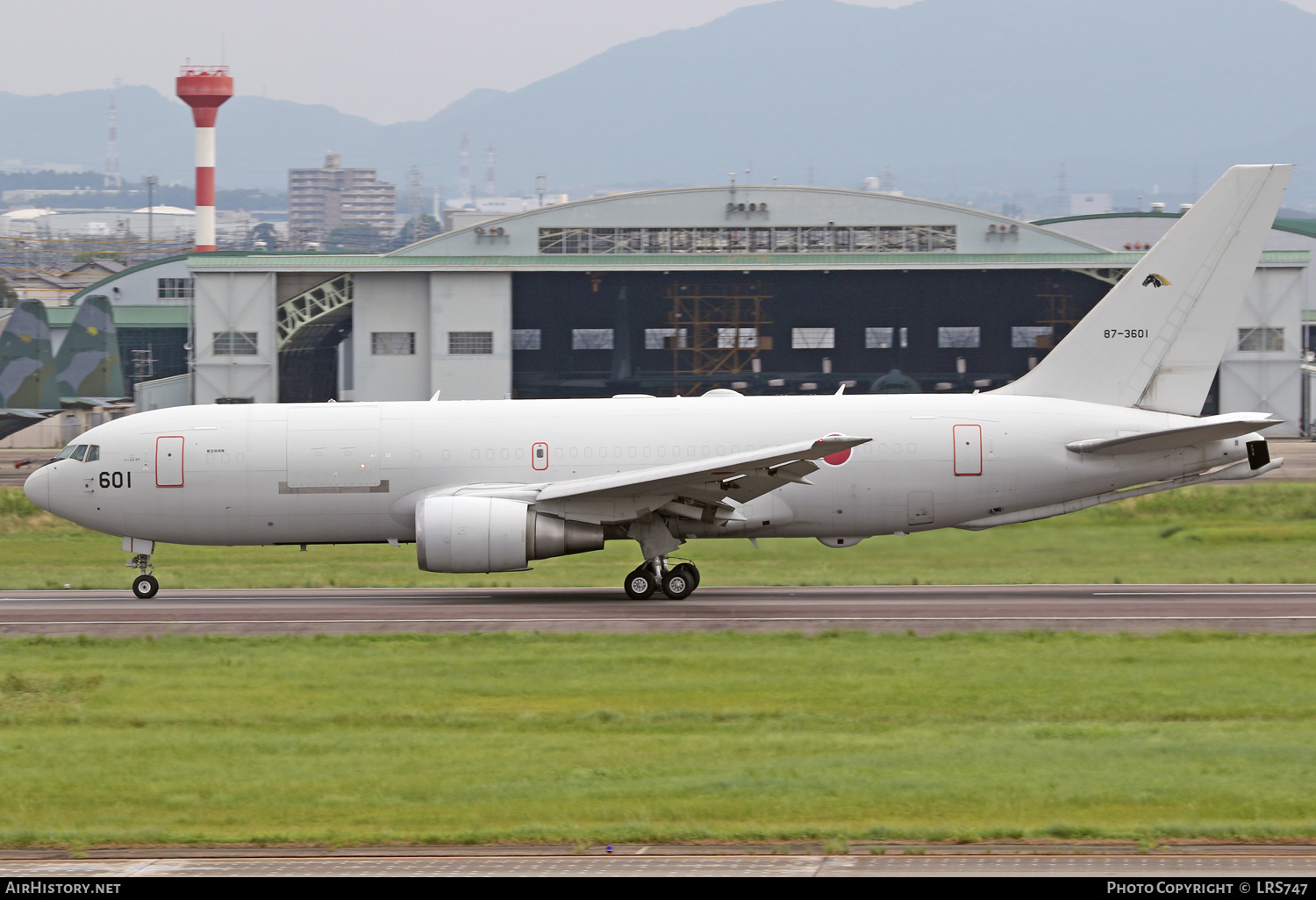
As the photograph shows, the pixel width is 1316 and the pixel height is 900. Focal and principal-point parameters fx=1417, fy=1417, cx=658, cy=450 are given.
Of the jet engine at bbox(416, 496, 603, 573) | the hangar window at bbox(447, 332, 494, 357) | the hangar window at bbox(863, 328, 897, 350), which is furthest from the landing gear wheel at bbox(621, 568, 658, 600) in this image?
the hangar window at bbox(863, 328, 897, 350)

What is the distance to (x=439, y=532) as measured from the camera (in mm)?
27125

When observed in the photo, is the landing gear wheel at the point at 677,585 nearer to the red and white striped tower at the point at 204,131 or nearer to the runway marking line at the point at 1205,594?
the runway marking line at the point at 1205,594

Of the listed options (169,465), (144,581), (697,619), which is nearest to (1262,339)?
(697,619)

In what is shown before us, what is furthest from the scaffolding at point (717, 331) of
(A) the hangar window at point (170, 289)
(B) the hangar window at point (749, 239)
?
(A) the hangar window at point (170, 289)

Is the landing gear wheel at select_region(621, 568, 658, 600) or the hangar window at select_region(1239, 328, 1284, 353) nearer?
the landing gear wheel at select_region(621, 568, 658, 600)

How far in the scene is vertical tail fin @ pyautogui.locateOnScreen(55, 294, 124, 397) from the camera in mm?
81500

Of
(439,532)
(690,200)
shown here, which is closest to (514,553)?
(439,532)

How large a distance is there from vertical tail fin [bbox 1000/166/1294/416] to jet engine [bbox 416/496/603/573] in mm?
11289

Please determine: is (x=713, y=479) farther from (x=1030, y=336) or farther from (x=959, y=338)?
(x=959, y=338)

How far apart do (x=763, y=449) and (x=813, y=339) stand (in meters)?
57.0

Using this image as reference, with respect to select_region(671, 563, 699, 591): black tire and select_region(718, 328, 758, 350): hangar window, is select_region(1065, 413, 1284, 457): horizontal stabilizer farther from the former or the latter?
select_region(718, 328, 758, 350): hangar window
